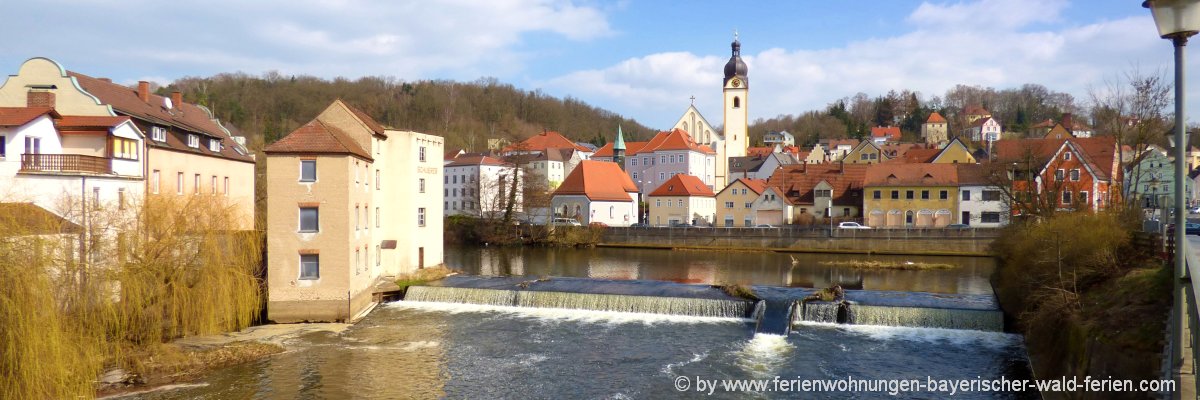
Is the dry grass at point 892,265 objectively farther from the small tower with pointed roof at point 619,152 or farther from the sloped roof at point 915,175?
the small tower with pointed roof at point 619,152

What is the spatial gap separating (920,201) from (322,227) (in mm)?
52577

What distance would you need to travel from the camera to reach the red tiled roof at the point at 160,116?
3184 cm

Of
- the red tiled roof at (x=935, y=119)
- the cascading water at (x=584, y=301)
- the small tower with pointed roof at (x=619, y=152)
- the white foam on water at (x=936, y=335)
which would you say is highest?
the red tiled roof at (x=935, y=119)

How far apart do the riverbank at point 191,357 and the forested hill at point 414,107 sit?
62909 millimetres

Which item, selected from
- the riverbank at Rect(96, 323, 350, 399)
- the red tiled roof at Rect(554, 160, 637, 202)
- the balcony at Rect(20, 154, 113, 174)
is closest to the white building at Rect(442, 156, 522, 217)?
the red tiled roof at Rect(554, 160, 637, 202)

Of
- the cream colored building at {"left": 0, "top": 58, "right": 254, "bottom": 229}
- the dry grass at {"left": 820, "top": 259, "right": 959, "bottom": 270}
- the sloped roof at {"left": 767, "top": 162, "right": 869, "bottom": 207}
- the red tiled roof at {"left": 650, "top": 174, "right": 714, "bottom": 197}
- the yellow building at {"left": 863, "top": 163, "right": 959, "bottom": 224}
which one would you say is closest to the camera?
the cream colored building at {"left": 0, "top": 58, "right": 254, "bottom": 229}

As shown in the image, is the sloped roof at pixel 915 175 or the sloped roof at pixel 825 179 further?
the sloped roof at pixel 825 179

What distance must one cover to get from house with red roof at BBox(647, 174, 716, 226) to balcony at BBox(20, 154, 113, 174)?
54382mm

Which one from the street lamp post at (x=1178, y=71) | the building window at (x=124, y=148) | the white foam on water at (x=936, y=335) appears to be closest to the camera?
the street lamp post at (x=1178, y=71)

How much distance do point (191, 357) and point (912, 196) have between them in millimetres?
57775

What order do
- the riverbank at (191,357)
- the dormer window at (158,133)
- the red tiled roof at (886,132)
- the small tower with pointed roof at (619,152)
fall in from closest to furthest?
the riverbank at (191,357)
the dormer window at (158,133)
the small tower with pointed roof at (619,152)
the red tiled roof at (886,132)

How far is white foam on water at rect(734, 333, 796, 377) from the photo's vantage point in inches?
788

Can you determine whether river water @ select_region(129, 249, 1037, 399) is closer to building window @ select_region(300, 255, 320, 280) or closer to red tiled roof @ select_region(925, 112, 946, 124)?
building window @ select_region(300, 255, 320, 280)

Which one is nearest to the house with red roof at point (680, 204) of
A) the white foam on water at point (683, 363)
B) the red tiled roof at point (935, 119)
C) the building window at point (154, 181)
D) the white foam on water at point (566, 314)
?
the white foam on water at point (566, 314)
